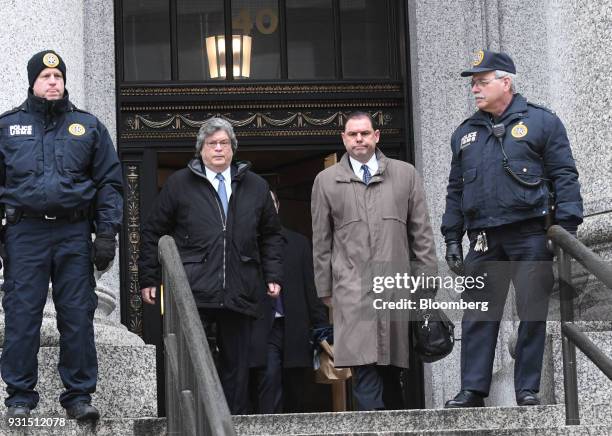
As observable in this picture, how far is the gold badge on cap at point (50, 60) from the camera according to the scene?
8383 millimetres

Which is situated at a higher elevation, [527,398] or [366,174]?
[366,174]

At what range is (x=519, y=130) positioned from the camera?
888 centimetres

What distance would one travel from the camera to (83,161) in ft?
27.4

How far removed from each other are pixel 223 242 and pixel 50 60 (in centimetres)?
148

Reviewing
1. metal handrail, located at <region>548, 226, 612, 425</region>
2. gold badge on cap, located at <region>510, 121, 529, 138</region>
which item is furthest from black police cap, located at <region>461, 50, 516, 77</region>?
metal handrail, located at <region>548, 226, 612, 425</region>

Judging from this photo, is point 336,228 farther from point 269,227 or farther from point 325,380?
point 325,380

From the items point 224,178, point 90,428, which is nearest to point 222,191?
point 224,178

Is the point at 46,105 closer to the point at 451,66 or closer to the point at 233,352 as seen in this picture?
the point at 233,352

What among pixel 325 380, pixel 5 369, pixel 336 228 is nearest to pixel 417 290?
pixel 336 228

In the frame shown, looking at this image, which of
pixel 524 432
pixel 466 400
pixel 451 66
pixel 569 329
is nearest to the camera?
pixel 524 432

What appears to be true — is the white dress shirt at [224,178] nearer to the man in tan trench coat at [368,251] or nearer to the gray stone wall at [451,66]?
the man in tan trench coat at [368,251]

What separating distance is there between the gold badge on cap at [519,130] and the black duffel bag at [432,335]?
1.08 m

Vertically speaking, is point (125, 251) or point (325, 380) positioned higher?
point (125, 251)

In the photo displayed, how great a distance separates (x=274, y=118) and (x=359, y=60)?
819 millimetres
